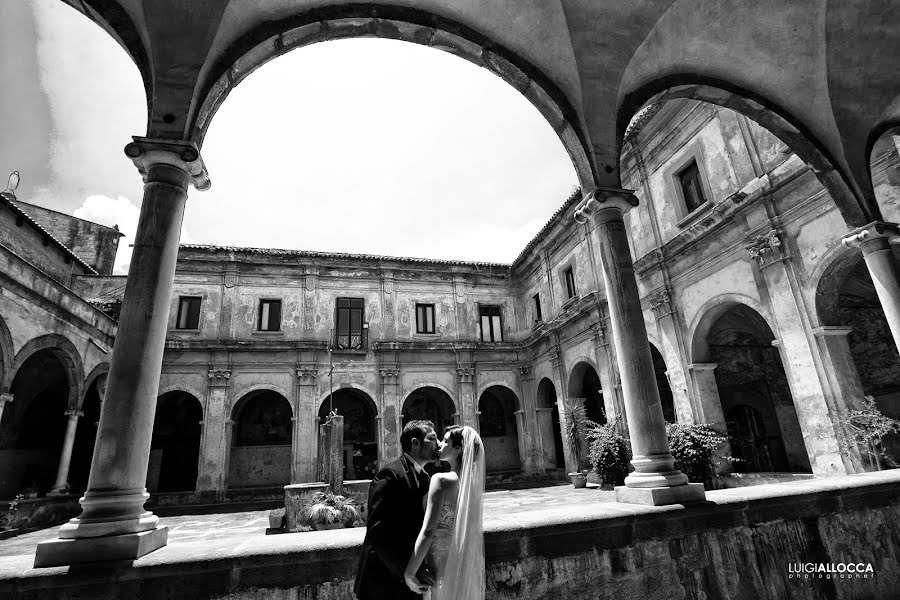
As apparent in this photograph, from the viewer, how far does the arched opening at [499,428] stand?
20.1m

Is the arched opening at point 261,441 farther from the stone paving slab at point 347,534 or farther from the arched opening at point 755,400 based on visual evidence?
the arched opening at point 755,400

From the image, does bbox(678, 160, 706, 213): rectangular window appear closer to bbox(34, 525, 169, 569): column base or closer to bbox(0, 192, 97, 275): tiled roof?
bbox(34, 525, 169, 569): column base

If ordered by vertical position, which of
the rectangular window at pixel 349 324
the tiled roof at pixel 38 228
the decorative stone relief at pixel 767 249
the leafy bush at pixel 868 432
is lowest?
the leafy bush at pixel 868 432

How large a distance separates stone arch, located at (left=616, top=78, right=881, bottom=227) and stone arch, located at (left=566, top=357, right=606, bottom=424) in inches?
352

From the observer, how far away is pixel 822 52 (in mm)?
6352

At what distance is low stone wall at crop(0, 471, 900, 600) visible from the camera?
2598 mm

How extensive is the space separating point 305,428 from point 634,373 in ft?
49.9

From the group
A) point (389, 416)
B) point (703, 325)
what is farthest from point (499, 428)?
point (703, 325)

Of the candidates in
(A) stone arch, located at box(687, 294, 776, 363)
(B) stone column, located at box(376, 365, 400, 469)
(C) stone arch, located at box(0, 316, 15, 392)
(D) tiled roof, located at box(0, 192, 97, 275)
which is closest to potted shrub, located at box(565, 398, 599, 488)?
(A) stone arch, located at box(687, 294, 776, 363)

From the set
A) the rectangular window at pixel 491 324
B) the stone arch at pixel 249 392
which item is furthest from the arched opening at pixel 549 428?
the stone arch at pixel 249 392

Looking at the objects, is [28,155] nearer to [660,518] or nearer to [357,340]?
[660,518]

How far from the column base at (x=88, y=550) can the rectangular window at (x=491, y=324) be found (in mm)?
17712

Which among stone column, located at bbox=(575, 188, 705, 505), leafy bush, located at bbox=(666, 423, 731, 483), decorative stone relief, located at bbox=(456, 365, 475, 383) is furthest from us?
decorative stone relief, located at bbox=(456, 365, 475, 383)

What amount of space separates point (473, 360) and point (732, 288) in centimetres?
1096
